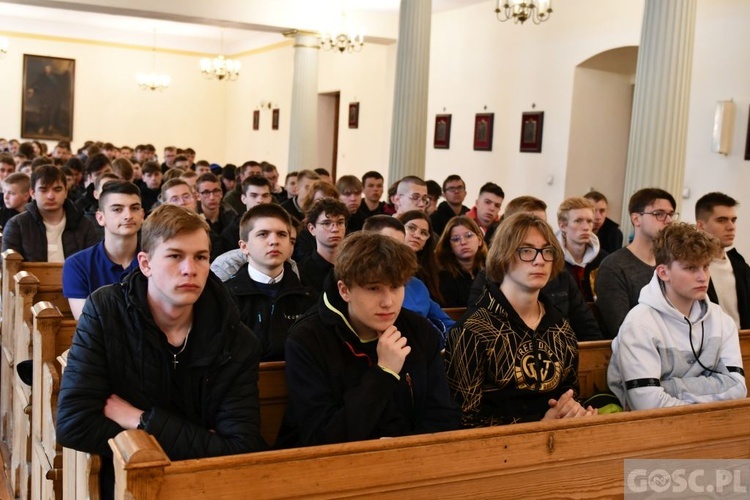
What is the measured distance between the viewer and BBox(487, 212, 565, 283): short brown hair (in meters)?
3.28

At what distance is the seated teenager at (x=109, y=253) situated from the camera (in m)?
4.20

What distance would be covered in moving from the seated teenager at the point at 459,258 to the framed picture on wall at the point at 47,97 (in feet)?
64.0

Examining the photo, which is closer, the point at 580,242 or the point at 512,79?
the point at 580,242

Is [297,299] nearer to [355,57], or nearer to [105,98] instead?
[355,57]

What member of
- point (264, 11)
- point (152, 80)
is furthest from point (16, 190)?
point (152, 80)

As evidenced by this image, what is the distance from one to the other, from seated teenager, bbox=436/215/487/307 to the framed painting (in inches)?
352

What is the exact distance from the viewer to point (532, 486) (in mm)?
2396

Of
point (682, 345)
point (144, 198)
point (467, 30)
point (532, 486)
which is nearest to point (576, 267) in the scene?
point (682, 345)

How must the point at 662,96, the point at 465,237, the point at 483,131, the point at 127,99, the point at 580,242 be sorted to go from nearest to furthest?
the point at 465,237
the point at 580,242
the point at 662,96
the point at 483,131
the point at 127,99

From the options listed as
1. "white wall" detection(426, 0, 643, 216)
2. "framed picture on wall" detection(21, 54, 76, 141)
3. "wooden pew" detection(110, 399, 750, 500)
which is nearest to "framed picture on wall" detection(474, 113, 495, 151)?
"white wall" detection(426, 0, 643, 216)

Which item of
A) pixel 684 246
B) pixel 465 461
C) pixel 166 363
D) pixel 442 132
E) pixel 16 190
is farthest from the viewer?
pixel 442 132

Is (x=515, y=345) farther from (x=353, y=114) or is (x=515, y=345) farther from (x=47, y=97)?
(x=47, y=97)

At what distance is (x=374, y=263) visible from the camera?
2797 mm

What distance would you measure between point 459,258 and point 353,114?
12215 mm
